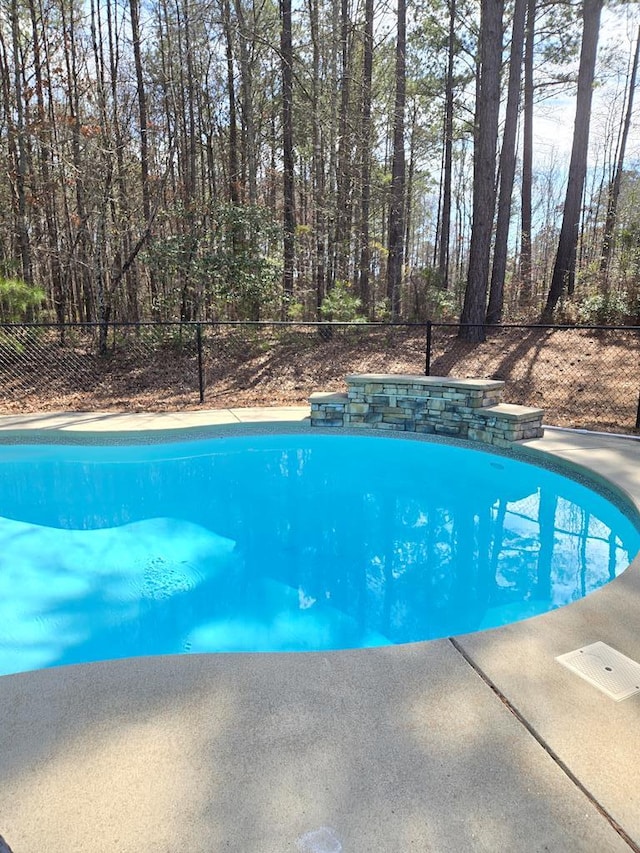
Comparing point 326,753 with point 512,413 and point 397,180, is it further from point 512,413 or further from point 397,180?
point 397,180

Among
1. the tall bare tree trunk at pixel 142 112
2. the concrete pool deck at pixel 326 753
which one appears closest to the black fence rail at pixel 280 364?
the tall bare tree trunk at pixel 142 112

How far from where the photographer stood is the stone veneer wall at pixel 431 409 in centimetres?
554

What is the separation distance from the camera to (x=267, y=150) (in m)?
13.8

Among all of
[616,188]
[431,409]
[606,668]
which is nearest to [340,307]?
[431,409]

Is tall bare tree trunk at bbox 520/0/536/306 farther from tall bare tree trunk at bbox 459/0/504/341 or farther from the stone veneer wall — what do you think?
the stone veneer wall

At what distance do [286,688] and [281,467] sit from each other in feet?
12.7

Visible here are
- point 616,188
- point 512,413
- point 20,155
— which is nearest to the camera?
point 512,413

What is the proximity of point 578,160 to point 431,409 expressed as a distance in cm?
763

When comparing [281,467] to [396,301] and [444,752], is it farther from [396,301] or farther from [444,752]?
[396,301]

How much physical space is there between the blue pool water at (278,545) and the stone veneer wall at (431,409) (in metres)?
0.27

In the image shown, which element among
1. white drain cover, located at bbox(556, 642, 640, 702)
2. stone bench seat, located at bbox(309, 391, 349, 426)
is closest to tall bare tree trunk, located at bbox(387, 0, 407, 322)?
stone bench seat, located at bbox(309, 391, 349, 426)

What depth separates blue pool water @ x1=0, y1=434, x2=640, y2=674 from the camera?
3.05m

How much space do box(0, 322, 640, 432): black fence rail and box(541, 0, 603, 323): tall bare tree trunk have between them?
1.74 metres

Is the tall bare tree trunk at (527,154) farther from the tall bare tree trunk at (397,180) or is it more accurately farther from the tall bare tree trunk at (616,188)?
the tall bare tree trunk at (397,180)
